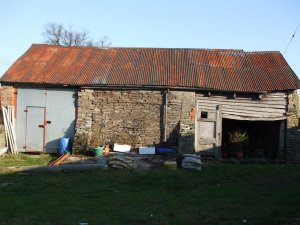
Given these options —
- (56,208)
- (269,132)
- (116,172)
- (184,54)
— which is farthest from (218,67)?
(56,208)

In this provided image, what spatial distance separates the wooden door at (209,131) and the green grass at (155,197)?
2283 millimetres

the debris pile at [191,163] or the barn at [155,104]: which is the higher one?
the barn at [155,104]

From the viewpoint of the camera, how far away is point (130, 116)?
59.9ft

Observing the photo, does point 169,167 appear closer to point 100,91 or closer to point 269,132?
point 100,91

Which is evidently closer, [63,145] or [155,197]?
[155,197]

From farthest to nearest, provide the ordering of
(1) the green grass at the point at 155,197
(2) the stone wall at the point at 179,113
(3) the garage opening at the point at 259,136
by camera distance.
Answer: (3) the garage opening at the point at 259,136 → (2) the stone wall at the point at 179,113 → (1) the green grass at the point at 155,197

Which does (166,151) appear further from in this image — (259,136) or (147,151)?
(259,136)

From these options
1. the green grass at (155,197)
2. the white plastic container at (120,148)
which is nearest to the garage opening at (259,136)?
the green grass at (155,197)

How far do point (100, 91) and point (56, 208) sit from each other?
1017 cm

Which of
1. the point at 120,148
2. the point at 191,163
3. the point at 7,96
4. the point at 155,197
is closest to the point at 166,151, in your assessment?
the point at 120,148

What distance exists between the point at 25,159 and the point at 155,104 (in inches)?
241

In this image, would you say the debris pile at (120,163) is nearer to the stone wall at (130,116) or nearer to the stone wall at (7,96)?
the stone wall at (130,116)

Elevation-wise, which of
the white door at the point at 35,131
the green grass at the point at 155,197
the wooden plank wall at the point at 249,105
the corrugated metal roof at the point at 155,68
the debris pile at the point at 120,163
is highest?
the corrugated metal roof at the point at 155,68

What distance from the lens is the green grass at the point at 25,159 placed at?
1590 centimetres
